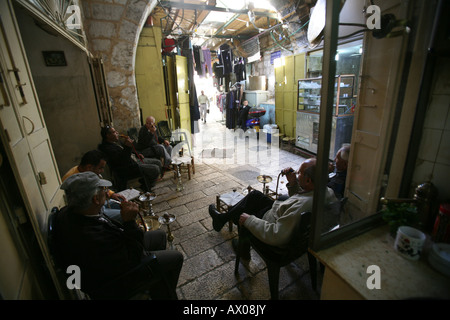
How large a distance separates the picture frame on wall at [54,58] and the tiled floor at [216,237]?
2.75 m

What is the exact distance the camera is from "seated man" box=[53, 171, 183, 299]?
1.47 meters

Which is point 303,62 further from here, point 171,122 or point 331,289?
point 331,289

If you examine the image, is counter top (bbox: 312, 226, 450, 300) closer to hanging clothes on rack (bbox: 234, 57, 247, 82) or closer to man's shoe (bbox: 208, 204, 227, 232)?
man's shoe (bbox: 208, 204, 227, 232)

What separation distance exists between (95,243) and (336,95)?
18.1 feet

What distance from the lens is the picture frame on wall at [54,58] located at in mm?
3295

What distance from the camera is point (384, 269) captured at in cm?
125

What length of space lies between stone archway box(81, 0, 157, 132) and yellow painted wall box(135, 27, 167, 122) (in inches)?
31.4

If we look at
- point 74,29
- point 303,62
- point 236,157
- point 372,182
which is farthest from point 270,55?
point 372,182

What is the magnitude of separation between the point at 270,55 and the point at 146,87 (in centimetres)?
574

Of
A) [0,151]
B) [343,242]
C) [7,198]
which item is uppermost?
[0,151]

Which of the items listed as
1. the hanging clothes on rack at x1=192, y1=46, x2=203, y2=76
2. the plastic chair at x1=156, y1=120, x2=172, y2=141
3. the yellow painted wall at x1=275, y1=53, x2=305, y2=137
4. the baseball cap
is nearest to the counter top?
the baseball cap

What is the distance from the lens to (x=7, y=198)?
4.29 feet

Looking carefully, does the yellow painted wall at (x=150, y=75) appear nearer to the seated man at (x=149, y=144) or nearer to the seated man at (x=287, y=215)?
the seated man at (x=149, y=144)

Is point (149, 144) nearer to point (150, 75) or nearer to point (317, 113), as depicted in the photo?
point (150, 75)
